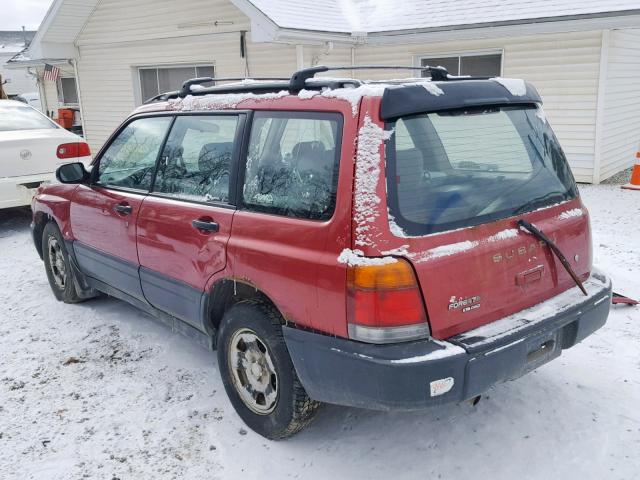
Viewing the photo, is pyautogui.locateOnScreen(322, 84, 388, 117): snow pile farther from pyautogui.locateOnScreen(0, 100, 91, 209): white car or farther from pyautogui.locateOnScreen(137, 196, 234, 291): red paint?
pyautogui.locateOnScreen(0, 100, 91, 209): white car

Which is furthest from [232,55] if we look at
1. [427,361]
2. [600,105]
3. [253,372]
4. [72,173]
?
[427,361]

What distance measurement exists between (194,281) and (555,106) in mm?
8746


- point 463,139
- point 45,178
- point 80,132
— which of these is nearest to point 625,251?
point 463,139

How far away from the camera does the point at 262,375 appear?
312cm

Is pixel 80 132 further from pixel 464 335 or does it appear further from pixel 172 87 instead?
pixel 464 335

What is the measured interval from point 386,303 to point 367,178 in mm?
534

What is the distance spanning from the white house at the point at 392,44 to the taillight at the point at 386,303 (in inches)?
323

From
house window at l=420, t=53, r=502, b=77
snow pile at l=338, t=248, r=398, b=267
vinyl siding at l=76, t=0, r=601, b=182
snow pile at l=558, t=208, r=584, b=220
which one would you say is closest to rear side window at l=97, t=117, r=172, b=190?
snow pile at l=338, t=248, r=398, b=267

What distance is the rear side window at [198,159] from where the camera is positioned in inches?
129

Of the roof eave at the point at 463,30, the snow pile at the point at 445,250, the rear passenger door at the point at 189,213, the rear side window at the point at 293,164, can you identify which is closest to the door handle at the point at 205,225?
the rear passenger door at the point at 189,213

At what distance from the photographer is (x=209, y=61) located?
1277 cm

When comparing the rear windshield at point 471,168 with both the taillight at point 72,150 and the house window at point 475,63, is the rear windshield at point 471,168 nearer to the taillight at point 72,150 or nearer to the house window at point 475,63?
the taillight at point 72,150

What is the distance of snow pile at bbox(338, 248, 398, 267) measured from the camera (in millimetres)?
2398

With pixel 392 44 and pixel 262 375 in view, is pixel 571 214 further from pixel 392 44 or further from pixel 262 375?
pixel 392 44
